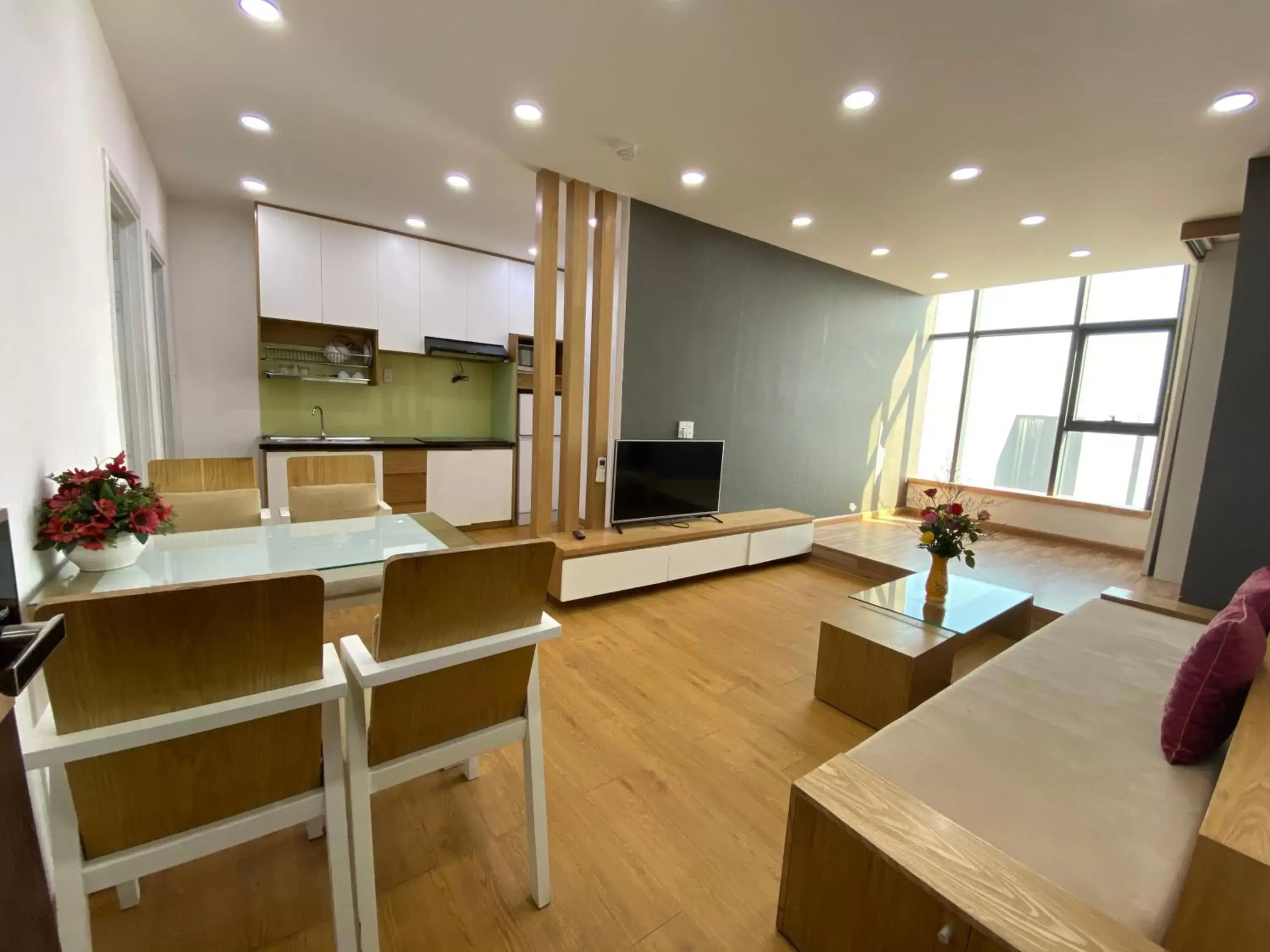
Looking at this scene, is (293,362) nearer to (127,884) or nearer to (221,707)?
(127,884)

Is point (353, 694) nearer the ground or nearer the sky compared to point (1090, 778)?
nearer the sky

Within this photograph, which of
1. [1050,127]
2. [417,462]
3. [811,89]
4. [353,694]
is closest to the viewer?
[353,694]

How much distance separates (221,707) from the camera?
96cm

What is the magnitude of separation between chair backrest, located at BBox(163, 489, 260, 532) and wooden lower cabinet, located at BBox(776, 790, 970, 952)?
2.43m

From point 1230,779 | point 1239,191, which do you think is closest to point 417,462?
point 1230,779

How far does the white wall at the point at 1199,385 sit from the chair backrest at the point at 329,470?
16.8 feet

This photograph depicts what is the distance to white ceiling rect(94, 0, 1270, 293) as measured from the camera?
186cm

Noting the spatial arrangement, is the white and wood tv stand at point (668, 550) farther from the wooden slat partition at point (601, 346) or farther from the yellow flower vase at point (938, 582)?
the yellow flower vase at point (938, 582)

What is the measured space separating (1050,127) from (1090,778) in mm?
2729

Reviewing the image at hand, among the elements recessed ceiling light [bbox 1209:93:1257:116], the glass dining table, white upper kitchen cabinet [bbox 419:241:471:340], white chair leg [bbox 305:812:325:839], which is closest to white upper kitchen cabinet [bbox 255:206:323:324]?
white upper kitchen cabinet [bbox 419:241:471:340]

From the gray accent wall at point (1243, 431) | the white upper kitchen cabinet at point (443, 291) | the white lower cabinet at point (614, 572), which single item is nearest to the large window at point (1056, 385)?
the gray accent wall at point (1243, 431)

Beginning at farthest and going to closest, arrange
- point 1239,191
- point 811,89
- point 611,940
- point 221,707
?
point 1239,191, point 811,89, point 611,940, point 221,707

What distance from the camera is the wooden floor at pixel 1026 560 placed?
3.89m

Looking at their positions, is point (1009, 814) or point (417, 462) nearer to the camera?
point (1009, 814)
